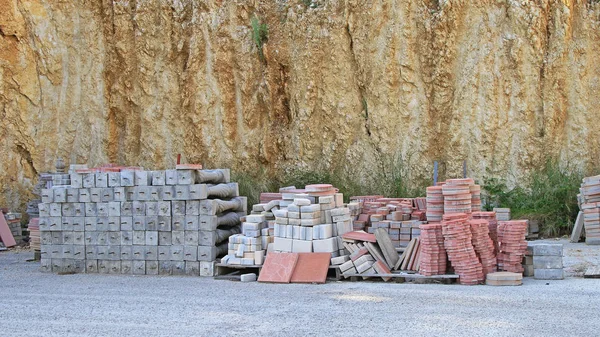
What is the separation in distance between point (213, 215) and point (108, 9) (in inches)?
505

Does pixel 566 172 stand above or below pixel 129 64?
below

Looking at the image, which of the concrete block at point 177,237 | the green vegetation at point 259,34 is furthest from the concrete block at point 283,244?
the green vegetation at point 259,34

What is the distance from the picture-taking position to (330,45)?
21656 millimetres

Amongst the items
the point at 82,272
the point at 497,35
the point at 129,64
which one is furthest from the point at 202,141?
the point at 497,35

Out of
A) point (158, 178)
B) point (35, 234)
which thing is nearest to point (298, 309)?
point (158, 178)

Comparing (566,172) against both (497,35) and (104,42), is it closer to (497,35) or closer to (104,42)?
(497,35)

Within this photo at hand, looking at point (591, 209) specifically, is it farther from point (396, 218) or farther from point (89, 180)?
point (89, 180)

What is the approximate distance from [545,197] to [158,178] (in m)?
10.3

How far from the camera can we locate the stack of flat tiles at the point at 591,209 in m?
16.2

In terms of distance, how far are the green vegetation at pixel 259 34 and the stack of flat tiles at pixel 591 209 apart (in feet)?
36.1

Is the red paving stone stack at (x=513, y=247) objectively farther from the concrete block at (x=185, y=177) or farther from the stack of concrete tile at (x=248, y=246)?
the concrete block at (x=185, y=177)

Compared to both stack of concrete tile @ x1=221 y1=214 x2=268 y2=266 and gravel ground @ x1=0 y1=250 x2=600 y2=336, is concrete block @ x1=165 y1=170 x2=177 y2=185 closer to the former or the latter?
stack of concrete tile @ x1=221 y1=214 x2=268 y2=266

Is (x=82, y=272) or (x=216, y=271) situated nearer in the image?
(x=216, y=271)

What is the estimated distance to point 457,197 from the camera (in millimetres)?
13047
